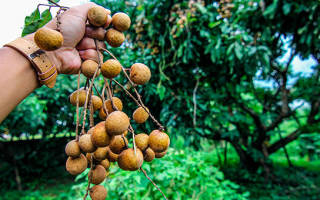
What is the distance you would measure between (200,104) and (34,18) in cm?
156

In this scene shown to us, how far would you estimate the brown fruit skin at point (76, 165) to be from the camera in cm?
47

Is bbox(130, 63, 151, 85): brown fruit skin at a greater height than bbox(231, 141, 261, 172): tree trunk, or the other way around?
bbox(130, 63, 151, 85): brown fruit skin

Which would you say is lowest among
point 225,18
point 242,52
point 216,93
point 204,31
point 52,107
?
point 52,107

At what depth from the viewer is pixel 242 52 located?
1825 millimetres

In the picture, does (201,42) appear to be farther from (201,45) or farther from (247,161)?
(247,161)

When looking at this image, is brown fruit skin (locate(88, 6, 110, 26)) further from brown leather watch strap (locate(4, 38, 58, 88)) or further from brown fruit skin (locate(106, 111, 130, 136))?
brown fruit skin (locate(106, 111, 130, 136))

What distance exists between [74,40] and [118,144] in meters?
0.34

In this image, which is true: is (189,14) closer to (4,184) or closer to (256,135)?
(256,135)

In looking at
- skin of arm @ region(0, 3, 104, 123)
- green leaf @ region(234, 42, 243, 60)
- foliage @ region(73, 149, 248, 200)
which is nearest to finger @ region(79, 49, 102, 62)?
skin of arm @ region(0, 3, 104, 123)

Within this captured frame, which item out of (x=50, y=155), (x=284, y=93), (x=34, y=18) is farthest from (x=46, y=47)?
(x=50, y=155)

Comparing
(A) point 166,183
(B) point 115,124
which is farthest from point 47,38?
(A) point 166,183

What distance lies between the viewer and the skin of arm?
0.52 metres

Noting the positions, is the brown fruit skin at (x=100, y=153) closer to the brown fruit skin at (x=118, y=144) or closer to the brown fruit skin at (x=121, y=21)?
the brown fruit skin at (x=118, y=144)

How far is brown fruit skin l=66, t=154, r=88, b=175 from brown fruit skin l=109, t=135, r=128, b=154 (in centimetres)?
7
